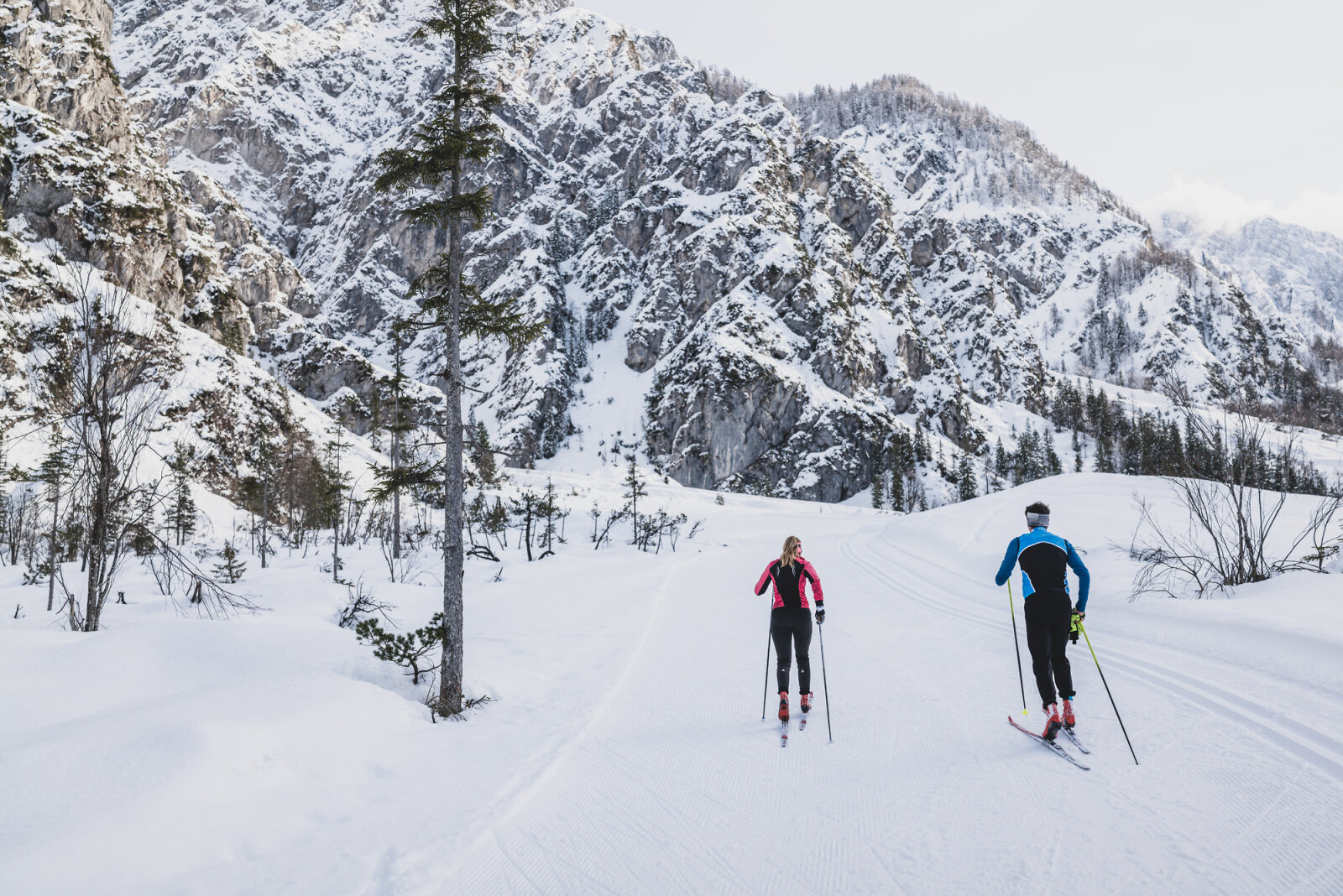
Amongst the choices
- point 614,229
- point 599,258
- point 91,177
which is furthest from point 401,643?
point 614,229

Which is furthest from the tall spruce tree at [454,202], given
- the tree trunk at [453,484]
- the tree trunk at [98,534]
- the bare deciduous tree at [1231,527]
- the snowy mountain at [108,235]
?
the snowy mountain at [108,235]

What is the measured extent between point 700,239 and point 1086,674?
388 ft

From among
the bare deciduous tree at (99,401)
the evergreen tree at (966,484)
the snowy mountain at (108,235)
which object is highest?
the snowy mountain at (108,235)

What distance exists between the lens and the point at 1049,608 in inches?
236

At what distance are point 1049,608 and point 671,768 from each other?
163 inches

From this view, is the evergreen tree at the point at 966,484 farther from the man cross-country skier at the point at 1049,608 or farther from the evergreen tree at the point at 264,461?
the man cross-country skier at the point at 1049,608

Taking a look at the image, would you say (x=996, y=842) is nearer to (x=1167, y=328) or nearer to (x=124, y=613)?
(x=124, y=613)

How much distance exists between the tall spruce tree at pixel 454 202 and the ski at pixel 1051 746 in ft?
22.6

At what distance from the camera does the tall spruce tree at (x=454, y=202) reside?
8.52 m

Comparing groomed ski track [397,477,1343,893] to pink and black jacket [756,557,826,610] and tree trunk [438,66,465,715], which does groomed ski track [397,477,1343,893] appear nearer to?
pink and black jacket [756,557,826,610]

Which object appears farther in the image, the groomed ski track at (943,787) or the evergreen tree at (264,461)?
the evergreen tree at (264,461)

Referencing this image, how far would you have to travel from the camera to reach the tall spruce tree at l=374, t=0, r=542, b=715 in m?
8.52

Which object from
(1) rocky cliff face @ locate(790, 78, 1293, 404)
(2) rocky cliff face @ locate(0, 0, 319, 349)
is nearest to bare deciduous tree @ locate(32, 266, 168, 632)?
(2) rocky cliff face @ locate(0, 0, 319, 349)

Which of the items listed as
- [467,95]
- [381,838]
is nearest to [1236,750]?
[381,838]
